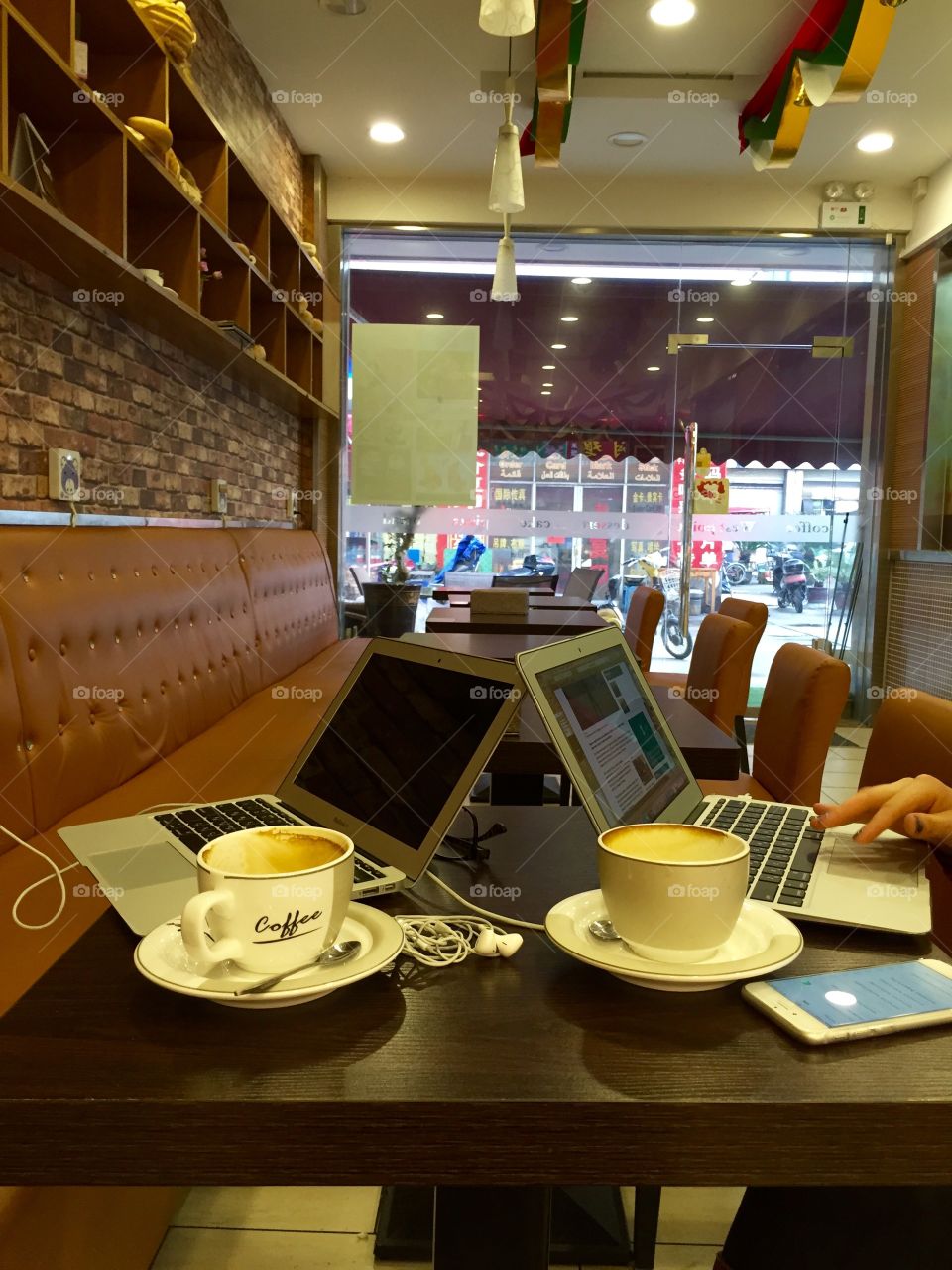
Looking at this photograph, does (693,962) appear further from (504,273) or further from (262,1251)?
(504,273)

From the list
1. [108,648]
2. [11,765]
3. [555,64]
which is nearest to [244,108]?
[555,64]

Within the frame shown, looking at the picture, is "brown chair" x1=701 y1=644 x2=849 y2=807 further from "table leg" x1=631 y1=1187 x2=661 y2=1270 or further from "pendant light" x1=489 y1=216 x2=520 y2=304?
"pendant light" x1=489 y1=216 x2=520 y2=304

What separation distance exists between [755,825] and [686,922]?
1.52 ft

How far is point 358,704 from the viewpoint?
114 centimetres

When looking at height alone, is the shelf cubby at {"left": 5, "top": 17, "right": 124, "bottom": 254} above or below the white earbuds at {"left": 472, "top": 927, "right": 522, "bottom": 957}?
above

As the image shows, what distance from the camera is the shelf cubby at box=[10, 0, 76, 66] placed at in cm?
219

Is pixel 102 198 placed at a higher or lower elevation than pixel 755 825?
higher

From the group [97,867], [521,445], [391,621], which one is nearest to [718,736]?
[97,867]

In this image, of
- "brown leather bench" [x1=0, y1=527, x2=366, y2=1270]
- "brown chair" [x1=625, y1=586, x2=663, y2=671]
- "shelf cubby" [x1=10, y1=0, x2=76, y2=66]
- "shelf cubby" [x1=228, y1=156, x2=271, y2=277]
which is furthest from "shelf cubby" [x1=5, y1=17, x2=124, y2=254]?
"brown chair" [x1=625, y1=586, x2=663, y2=671]

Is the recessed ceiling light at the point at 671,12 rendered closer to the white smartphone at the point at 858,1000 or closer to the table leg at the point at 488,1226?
the white smartphone at the point at 858,1000

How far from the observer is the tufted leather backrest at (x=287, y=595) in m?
3.72

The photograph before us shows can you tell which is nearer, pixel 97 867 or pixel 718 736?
pixel 97 867

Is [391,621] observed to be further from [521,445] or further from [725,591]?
[725,591]

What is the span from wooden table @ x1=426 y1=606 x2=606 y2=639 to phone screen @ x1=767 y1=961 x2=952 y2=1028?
2743 millimetres
